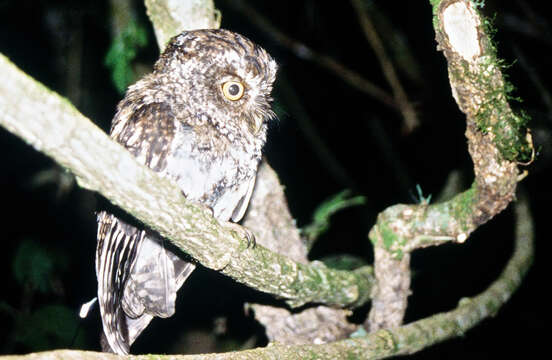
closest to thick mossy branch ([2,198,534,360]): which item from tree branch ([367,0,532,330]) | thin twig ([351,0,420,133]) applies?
tree branch ([367,0,532,330])

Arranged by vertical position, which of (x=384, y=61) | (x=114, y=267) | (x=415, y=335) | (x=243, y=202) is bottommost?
(x=114, y=267)

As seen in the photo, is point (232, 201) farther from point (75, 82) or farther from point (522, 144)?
point (75, 82)

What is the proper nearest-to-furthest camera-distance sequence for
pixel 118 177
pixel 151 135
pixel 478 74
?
pixel 118 177
pixel 478 74
pixel 151 135

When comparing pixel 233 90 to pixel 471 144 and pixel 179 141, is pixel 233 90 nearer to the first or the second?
pixel 179 141

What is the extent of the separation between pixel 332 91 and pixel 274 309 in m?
4.32

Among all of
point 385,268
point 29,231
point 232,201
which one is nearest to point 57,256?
point 29,231

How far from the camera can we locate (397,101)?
195 inches

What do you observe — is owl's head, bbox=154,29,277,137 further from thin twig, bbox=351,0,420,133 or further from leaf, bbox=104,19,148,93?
thin twig, bbox=351,0,420,133

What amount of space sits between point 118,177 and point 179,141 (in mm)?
1083

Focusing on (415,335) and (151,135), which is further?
(415,335)

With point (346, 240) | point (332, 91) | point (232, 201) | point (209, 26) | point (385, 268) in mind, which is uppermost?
point (332, 91)

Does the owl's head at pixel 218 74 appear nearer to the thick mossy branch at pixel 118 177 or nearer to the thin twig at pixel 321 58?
the thick mossy branch at pixel 118 177

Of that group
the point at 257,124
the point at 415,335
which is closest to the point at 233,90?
the point at 257,124

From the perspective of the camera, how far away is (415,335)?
93.4 inches
